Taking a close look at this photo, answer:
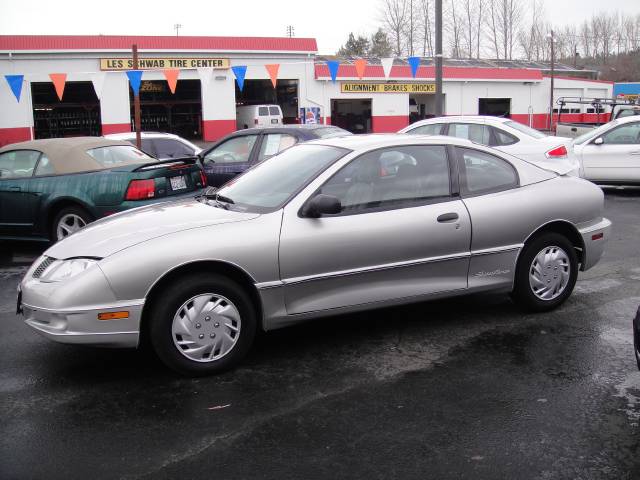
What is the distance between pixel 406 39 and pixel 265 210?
Result: 7488cm

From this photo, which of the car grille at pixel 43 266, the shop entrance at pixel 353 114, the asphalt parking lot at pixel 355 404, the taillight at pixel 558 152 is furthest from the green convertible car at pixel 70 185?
the shop entrance at pixel 353 114

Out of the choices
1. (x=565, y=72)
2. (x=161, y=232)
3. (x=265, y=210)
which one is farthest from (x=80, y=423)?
(x=565, y=72)

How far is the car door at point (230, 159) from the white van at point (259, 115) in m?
24.7

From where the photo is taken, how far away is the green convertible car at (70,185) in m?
8.12

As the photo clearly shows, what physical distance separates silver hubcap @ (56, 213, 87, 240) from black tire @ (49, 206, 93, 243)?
2 centimetres

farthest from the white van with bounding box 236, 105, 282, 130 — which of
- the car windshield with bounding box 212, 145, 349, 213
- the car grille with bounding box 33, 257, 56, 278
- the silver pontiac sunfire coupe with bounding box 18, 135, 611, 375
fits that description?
the car grille with bounding box 33, 257, 56, 278

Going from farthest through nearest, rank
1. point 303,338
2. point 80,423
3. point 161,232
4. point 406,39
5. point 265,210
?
point 406,39, point 303,338, point 265,210, point 161,232, point 80,423

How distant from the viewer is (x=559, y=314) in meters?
5.70

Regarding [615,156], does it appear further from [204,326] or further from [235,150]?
[204,326]

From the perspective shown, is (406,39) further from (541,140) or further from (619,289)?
(619,289)

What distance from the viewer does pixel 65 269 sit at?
438cm

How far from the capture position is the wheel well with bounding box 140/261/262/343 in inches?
170

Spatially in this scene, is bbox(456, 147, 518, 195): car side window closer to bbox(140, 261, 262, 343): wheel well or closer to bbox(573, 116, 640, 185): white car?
bbox(140, 261, 262, 343): wheel well

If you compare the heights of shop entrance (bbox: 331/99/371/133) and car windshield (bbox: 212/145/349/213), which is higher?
shop entrance (bbox: 331/99/371/133)
